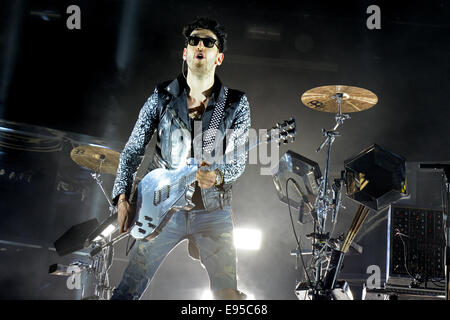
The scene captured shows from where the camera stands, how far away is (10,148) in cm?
709

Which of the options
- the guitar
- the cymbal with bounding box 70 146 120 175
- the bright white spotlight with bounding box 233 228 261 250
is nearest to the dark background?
the bright white spotlight with bounding box 233 228 261 250

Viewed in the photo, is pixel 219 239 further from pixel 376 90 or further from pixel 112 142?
pixel 112 142

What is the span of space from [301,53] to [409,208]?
314 cm

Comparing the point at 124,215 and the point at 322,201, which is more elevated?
the point at 322,201

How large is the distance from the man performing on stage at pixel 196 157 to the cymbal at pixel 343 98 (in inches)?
76.8

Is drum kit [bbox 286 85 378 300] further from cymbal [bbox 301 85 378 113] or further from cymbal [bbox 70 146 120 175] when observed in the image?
cymbal [bbox 70 146 120 175]

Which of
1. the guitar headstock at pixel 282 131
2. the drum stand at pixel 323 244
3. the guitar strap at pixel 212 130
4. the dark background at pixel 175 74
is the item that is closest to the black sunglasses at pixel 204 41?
the guitar strap at pixel 212 130

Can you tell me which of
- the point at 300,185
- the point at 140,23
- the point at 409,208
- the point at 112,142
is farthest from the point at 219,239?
the point at 112,142

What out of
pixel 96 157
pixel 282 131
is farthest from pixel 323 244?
pixel 96 157

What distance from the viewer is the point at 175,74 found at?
261 inches

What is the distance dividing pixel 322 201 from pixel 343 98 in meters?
1.37

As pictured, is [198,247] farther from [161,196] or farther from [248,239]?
[248,239]

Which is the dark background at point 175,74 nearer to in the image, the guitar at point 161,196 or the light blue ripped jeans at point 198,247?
the guitar at point 161,196

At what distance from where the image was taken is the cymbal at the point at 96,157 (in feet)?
18.7
